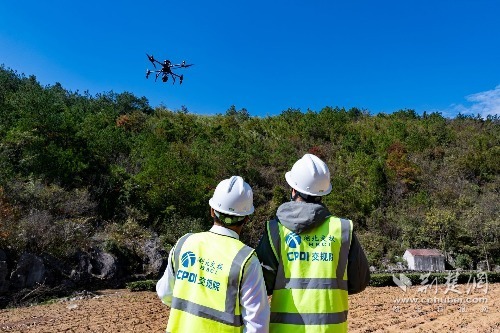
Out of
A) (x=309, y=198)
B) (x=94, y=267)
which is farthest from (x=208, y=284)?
(x=94, y=267)

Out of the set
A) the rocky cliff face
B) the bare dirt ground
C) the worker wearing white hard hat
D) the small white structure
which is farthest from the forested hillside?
the worker wearing white hard hat

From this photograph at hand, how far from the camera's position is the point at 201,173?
24.7 meters

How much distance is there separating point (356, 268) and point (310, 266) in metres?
0.23

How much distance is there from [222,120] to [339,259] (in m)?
35.8

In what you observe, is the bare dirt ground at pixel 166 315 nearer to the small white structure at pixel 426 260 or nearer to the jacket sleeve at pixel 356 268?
the jacket sleeve at pixel 356 268

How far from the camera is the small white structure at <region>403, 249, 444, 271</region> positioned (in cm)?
1853

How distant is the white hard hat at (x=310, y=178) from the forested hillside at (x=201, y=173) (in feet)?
40.3

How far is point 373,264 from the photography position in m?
19.6

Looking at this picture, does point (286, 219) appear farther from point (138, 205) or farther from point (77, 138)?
point (77, 138)

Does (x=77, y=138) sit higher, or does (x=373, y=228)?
(x=77, y=138)

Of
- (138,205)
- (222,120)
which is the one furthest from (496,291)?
(222,120)

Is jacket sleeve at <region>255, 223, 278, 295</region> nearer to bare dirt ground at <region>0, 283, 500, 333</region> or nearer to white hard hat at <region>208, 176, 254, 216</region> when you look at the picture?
white hard hat at <region>208, 176, 254, 216</region>

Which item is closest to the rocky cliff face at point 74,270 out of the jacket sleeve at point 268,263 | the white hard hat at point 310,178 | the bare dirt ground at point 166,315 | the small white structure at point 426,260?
the bare dirt ground at point 166,315

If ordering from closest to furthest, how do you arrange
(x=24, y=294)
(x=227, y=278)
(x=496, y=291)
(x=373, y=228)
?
(x=227, y=278), (x=24, y=294), (x=496, y=291), (x=373, y=228)
